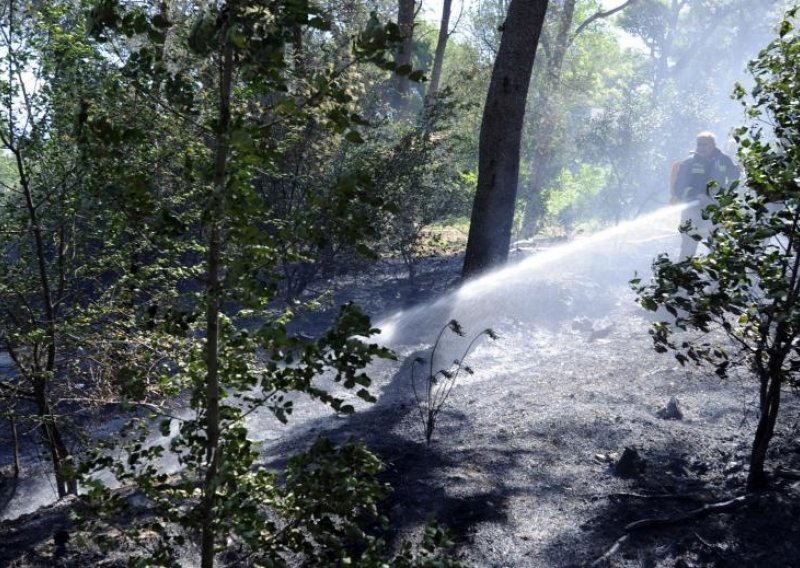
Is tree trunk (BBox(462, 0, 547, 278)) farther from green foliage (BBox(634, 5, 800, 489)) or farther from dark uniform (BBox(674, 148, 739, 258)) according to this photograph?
green foliage (BBox(634, 5, 800, 489))

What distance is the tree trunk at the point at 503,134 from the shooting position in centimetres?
803

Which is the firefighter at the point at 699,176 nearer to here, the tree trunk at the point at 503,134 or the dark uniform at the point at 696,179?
the dark uniform at the point at 696,179


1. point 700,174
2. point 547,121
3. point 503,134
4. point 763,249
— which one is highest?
point 547,121

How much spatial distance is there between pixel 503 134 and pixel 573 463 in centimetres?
443

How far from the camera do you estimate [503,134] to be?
8.21m

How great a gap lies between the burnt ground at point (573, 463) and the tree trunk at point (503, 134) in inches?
52.1

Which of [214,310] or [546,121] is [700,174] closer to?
[214,310]

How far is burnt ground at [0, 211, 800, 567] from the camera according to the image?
11.4ft

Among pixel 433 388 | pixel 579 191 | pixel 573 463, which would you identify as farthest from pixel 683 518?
pixel 579 191

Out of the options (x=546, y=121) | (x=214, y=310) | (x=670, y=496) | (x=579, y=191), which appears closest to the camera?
(x=214, y=310)

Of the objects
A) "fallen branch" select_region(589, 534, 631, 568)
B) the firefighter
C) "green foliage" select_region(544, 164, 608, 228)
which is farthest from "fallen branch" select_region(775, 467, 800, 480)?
"green foliage" select_region(544, 164, 608, 228)

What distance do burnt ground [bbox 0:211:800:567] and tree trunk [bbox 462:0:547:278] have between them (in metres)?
1.32

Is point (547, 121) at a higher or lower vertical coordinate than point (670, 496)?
higher

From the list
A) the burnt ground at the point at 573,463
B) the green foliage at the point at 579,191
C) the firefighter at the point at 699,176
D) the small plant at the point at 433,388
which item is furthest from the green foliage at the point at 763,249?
the green foliage at the point at 579,191
